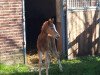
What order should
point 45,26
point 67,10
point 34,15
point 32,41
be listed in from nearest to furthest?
point 45,26, point 67,10, point 32,41, point 34,15

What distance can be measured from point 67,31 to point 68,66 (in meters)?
1.49

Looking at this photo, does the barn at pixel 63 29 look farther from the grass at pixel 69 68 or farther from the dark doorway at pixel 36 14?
the dark doorway at pixel 36 14

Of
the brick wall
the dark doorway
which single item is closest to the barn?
the brick wall

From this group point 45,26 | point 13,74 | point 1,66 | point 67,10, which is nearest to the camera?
point 45,26

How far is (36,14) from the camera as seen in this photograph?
1419cm

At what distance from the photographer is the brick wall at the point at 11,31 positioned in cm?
984

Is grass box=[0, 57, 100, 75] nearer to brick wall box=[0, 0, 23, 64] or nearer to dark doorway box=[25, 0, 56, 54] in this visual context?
brick wall box=[0, 0, 23, 64]

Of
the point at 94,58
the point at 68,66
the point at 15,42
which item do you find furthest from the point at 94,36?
the point at 15,42

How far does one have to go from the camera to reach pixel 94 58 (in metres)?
10.8

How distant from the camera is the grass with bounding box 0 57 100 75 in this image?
8.99m

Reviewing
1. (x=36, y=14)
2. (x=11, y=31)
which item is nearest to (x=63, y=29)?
(x=11, y=31)

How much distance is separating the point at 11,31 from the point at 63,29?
1789 mm

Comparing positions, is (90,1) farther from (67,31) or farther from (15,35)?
(15,35)

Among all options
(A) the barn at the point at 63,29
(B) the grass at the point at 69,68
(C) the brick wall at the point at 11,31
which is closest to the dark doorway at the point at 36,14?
(A) the barn at the point at 63,29
